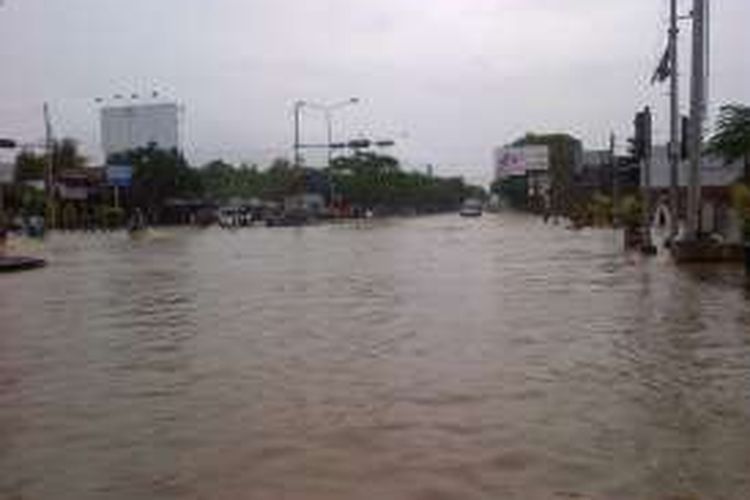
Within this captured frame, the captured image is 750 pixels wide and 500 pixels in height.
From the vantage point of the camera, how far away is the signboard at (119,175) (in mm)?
127500

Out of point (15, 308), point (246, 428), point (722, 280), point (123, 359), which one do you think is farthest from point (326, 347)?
point (722, 280)

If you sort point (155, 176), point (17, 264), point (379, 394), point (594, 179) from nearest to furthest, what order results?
point (379, 394), point (17, 264), point (155, 176), point (594, 179)

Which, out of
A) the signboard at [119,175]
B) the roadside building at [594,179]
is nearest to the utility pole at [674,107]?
the roadside building at [594,179]

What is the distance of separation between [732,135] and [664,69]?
3.22m

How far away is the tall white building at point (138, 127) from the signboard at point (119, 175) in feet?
41.6

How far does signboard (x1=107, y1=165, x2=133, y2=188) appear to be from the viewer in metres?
128

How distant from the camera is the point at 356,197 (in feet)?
617

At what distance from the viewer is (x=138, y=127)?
15575cm

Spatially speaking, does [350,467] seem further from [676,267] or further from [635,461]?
[676,267]

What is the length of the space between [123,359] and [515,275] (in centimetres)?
1847

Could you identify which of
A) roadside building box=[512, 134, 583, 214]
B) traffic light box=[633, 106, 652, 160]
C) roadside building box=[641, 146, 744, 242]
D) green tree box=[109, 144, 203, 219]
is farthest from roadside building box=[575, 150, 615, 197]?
traffic light box=[633, 106, 652, 160]

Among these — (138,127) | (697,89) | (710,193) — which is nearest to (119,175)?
(138,127)

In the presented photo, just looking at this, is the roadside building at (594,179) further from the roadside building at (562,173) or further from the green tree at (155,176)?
the green tree at (155,176)

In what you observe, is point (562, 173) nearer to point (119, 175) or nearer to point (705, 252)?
point (119, 175)
